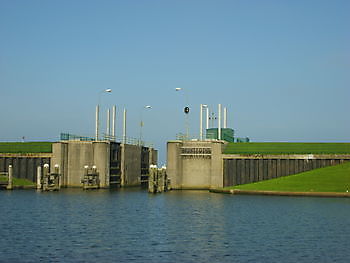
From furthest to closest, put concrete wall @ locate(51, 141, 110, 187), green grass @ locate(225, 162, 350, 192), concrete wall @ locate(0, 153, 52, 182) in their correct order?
concrete wall @ locate(0, 153, 52, 182) → concrete wall @ locate(51, 141, 110, 187) → green grass @ locate(225, 162, 350, 192)

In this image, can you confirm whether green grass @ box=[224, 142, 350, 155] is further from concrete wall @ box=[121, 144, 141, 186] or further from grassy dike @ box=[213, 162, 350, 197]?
concrete wall @ box=[121, 144, 141, 186]

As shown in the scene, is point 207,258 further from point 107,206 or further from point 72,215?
point 107,206

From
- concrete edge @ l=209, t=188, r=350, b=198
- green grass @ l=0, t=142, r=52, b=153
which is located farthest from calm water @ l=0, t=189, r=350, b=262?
green grass @ l=0, t=142, r=52, b=153

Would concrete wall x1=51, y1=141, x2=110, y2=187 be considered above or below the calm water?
above

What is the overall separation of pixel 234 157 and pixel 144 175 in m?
40.1

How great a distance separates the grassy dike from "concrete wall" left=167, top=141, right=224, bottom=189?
6.68m

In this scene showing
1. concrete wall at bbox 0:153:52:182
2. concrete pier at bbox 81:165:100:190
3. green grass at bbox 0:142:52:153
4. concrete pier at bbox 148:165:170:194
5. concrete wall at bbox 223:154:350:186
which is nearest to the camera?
concrete pier at bbox 148:165:170:194

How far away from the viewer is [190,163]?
121875mm

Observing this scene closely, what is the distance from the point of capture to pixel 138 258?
43219 mm

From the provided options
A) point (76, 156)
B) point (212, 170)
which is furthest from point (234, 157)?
point (76, 156)

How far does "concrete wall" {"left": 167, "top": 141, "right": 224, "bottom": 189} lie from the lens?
122 meters

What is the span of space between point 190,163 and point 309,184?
24710 mm

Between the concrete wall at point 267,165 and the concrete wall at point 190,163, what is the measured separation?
12.2ft

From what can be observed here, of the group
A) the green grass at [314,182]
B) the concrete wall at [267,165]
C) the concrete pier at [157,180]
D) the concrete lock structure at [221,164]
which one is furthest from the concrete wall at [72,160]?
the green grass at [314,182]
